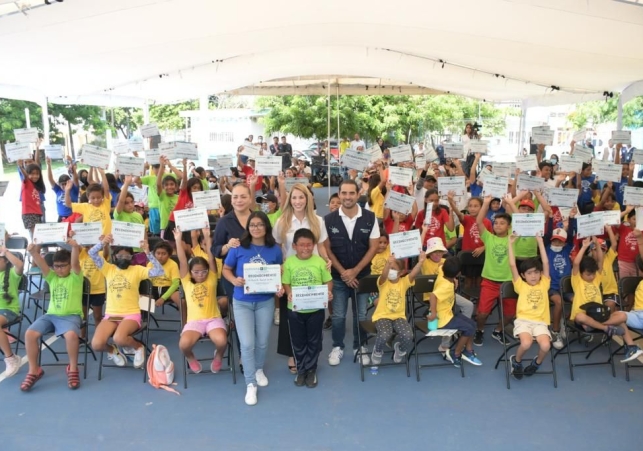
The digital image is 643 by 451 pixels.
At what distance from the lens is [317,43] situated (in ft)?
32.4

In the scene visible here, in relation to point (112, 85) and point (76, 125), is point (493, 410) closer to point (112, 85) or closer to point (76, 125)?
point (112, 85)

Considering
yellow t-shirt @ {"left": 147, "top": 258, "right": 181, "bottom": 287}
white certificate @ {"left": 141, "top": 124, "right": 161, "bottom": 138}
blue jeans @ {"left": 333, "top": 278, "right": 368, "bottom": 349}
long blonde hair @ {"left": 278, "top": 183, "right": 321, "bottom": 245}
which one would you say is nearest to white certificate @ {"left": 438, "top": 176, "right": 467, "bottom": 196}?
blue jeans @ {"left": 333, "top": 278, "right": 368, "bottom": 349}

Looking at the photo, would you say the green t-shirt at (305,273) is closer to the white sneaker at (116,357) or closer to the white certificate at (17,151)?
the white sneaker at (116,357)

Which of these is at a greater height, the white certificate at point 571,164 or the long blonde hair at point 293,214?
the white certificate at point 571,164

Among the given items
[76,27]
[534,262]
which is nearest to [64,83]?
[76,27]

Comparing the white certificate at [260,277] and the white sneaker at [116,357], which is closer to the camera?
the white certificate at [260,277]

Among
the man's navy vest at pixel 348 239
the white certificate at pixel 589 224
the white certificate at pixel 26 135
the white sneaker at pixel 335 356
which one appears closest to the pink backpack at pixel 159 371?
the white sneaker at pixel 335 356

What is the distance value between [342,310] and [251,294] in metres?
1.08

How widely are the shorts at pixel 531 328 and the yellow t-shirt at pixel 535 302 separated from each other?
0.12 feet

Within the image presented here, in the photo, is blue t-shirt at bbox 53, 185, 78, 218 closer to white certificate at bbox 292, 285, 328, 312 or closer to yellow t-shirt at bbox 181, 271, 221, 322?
yellow t-shirt at bbox 181, 271, 221, 322

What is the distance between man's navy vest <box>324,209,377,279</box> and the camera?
4879mm

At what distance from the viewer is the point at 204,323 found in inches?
191

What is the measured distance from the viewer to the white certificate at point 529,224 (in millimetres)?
4918

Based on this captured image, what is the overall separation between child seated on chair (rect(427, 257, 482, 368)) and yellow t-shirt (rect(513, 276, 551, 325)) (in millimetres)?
498
